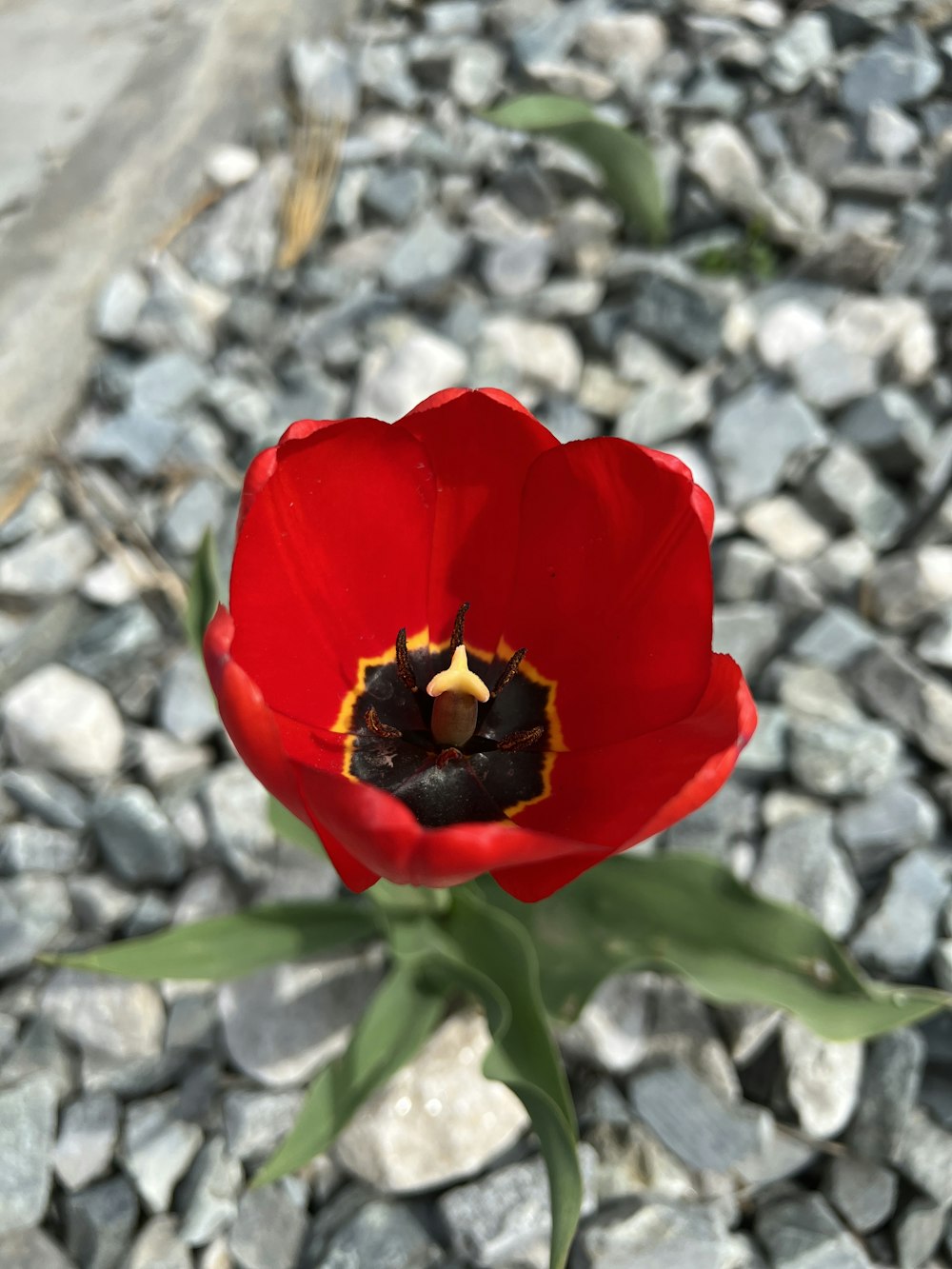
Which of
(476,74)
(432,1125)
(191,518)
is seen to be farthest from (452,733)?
(476,74)

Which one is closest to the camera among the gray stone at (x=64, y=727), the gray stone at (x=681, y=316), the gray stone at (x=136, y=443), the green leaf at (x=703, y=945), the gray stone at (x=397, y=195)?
the green leaf at (x=703, y=945)

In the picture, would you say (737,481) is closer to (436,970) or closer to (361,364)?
(361,364)

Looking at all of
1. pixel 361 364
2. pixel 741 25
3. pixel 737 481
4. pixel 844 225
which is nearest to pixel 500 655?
pixel 737 481

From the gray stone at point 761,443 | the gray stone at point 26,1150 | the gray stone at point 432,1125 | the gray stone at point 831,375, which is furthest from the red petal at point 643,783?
the gray stone at point 831,375

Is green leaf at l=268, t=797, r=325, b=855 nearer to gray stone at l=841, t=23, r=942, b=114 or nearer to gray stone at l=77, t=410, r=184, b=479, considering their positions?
gray stone at l=77, t=410, r=184, b=479

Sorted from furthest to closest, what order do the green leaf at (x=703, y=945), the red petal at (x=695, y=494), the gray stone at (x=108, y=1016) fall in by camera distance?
the gray stone at (x=108, y=1016), the green leaf at (x=703, y=945), the red petal at (x=695, y=494)

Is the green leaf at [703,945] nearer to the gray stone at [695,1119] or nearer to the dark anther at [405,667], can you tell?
the gray stone at [695,1119]

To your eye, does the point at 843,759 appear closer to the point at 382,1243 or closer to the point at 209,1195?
the point at 382,1243
